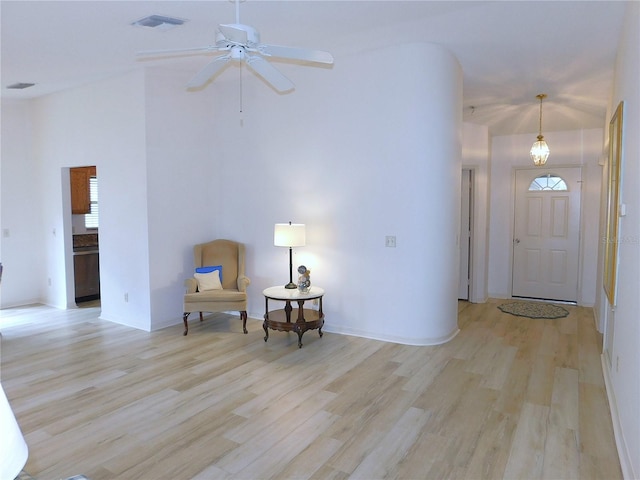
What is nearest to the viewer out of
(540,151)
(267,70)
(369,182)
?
(267,70)

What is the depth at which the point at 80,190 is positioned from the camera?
22.5 ft

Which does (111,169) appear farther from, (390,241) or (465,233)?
(465,233)

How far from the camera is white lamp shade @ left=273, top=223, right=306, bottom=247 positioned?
4.80 metres

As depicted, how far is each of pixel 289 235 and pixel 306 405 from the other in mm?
2025

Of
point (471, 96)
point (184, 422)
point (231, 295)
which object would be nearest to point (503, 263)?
point (471, 96)

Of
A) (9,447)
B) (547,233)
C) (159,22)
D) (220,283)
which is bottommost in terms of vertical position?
(220,283)

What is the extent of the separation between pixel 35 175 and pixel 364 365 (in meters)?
5.66

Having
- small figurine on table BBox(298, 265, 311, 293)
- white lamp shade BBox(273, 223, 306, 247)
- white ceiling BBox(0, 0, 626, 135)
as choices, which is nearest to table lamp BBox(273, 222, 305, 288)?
white lamp shade BBox(273, 223, 306, 247)

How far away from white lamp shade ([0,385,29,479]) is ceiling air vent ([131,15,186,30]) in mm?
3488

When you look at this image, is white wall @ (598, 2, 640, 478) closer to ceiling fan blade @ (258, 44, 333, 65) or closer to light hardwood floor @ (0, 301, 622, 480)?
light hardwood floor @ (0, 301, 622, 480)

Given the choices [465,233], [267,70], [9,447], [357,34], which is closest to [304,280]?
[267,70]

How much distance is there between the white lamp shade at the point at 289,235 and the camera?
189 inches

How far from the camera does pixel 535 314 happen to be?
6.05 metres

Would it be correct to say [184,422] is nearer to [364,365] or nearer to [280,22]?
[364,365]
